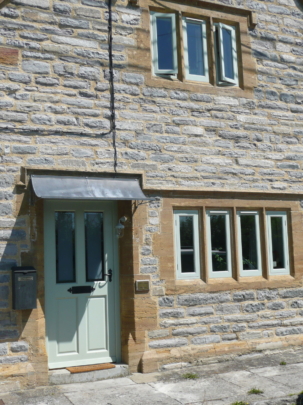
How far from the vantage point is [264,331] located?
27.0 feet

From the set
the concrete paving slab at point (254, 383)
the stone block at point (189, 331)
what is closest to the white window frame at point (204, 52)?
the stone block at point (189, 331)

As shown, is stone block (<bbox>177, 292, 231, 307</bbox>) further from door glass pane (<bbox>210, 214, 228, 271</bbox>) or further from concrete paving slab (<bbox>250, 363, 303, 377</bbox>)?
concrete paving slab (<bbox>250, 363, 303, 377</bbox>)

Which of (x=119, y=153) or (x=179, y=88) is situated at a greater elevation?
(x=179, y=88)

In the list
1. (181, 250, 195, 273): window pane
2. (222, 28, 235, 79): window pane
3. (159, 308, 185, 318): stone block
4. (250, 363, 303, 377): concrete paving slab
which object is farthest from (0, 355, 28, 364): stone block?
(222, 28, 235, 79): window pane

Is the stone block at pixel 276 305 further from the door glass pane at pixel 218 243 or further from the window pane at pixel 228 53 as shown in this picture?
the window pane at pixel 228 53

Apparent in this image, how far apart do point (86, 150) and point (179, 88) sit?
1.85 meters

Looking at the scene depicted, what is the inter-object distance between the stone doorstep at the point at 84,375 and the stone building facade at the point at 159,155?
0.17 m

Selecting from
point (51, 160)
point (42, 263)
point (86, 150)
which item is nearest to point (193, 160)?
point (86, 150)

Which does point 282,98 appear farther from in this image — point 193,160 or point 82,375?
point 82,375

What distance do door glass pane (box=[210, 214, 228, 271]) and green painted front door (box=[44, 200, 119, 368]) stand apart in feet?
5.25

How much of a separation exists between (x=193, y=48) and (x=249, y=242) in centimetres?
324

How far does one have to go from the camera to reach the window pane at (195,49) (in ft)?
27.1

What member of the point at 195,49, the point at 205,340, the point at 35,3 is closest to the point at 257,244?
the point at 205,340

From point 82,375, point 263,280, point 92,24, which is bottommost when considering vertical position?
point 82,375
